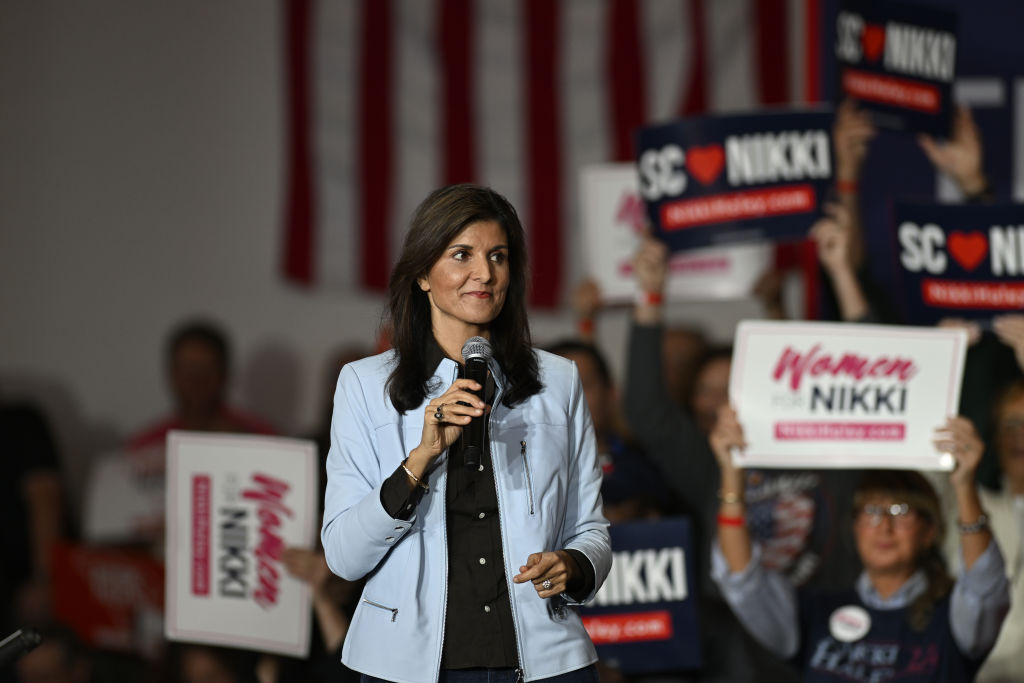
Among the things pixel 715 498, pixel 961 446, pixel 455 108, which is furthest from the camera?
pixel 455 108

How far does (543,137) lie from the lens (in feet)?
19.4

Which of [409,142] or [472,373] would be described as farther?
[409,142]

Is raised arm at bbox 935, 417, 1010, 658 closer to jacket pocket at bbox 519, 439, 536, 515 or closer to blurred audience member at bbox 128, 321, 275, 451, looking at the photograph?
jacket pocket at bbox 519, 439, 536, 515

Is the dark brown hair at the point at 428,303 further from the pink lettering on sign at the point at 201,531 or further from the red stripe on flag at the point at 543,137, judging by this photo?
the red stripe on flag at the point at 543,137

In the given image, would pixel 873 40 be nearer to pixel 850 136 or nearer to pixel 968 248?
pixel 850 136

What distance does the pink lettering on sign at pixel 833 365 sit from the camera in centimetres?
320

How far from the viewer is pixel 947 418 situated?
3.14 metres

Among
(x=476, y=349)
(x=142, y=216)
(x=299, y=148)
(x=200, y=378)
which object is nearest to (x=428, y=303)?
(x=476, y=349)

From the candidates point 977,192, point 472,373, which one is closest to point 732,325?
point 977,192

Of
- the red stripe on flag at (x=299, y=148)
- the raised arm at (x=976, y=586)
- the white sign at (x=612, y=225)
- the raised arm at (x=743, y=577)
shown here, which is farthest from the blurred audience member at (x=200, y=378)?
the raised arm at (x=976, y=586)

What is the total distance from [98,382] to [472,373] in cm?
476

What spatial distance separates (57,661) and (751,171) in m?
2.45

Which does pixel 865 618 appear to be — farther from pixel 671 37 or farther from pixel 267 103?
pixel 267 103

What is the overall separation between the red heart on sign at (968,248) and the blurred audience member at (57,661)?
2728 mm
